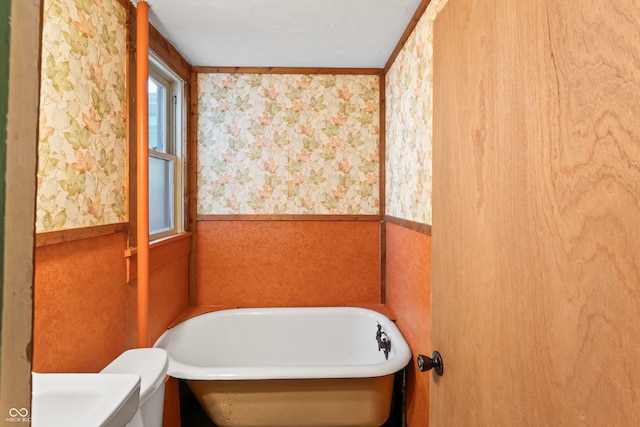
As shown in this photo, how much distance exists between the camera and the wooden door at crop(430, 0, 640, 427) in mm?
375

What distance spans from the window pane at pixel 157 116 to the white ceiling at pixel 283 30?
1.00 feet

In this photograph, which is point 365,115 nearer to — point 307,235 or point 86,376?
point 307,235

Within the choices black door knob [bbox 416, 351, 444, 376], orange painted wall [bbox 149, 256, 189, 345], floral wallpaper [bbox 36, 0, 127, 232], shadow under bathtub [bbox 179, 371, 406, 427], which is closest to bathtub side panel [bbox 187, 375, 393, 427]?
shadow under bathtub [bbox 179, 371, 406, 427]

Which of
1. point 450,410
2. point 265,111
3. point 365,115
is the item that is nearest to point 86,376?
point 450,410

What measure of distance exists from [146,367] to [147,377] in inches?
2.9

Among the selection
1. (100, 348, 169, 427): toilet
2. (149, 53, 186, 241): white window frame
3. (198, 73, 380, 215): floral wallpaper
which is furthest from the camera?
(198, 73, 380, 215): floral wallpaper

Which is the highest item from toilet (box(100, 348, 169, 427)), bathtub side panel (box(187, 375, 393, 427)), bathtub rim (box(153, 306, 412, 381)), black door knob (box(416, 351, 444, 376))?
black door knob (box(416, 351, 444, 376))

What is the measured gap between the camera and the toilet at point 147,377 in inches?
39.6

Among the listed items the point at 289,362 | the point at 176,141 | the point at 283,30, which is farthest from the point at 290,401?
the point at 283,30

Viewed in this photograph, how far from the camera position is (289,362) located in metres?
2.20

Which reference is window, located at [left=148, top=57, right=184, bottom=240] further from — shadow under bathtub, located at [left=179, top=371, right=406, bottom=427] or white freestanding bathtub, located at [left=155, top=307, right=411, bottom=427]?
shadow under bathtub, located at [left=179, top=371, right=406, bottom=427]

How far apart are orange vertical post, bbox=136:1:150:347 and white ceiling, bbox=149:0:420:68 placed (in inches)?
7.2

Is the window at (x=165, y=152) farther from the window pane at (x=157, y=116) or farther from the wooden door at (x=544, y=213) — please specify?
the wooden door at (x=544, y=213)

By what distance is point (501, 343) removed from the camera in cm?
58
